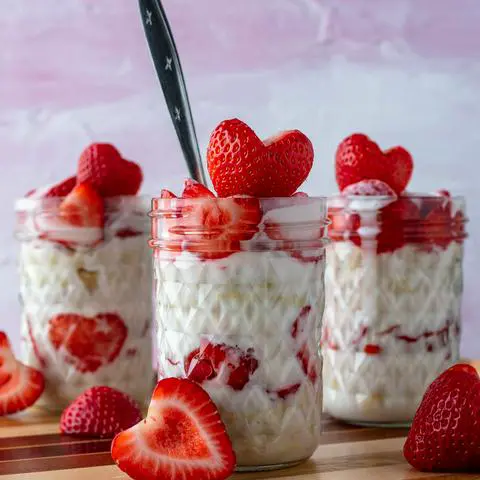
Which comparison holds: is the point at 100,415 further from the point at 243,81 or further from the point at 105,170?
the point at 243,81

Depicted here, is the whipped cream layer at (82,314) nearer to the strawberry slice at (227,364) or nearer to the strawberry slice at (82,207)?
the strawberry slice at (82,207)

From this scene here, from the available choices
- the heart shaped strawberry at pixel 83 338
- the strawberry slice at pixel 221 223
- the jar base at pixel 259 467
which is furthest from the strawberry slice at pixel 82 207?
the jar base at pixel 259 467

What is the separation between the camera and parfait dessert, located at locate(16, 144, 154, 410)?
1.31 meters

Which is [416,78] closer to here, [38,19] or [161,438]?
[38,19]

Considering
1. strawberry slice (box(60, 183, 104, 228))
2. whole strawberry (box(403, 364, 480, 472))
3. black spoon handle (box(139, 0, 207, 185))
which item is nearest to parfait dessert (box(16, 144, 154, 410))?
strawberry slice (box(60, 183, 104, 228))

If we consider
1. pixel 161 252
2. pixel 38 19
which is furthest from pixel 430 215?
pixel 38 19

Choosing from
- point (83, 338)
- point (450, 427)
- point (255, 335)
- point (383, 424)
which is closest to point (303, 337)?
point (255, 335)

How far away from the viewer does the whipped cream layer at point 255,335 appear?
98 cm

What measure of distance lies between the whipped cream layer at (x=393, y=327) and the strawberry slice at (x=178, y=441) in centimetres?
35

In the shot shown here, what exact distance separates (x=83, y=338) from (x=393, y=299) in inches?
16.9

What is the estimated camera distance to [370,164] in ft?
4.11

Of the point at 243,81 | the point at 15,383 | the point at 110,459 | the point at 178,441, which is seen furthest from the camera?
the point at 243,81

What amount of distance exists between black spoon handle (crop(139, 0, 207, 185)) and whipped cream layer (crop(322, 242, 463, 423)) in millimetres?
264

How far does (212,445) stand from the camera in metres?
0.92
